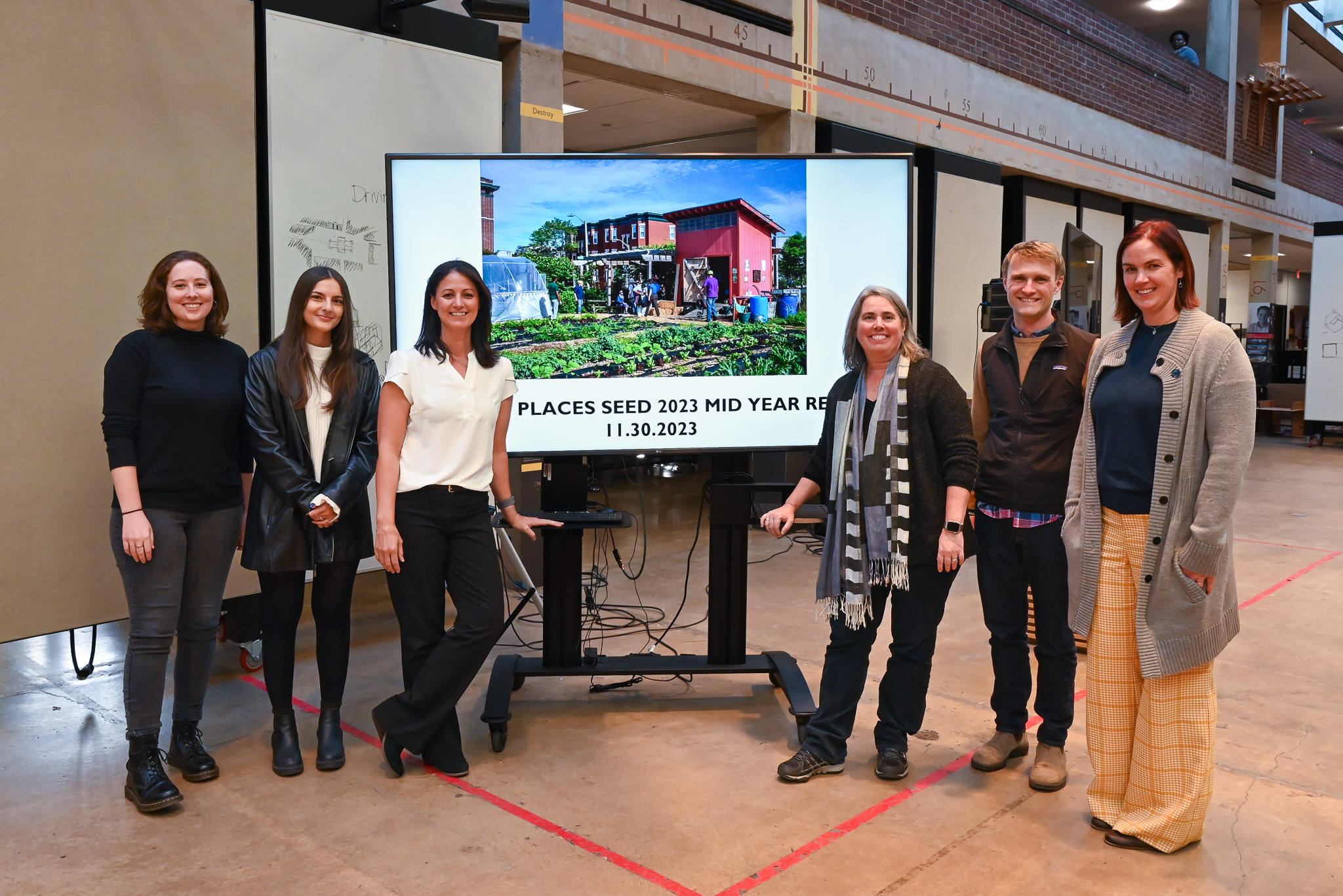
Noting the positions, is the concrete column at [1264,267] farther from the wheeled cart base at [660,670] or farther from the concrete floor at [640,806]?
the wheeled cart base at [660,670]

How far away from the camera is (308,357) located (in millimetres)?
3059

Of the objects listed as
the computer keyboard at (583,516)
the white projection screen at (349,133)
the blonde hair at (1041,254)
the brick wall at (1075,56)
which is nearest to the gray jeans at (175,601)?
the computer keyboard at (583,516)

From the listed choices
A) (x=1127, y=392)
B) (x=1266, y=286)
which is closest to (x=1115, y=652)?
(x=1127, y=392)

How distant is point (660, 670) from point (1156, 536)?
1.83m

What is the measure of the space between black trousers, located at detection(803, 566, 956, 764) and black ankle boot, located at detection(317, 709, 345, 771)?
1.48 meters

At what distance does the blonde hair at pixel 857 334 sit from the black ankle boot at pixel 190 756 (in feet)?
7.61

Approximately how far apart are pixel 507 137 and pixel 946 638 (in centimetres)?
352

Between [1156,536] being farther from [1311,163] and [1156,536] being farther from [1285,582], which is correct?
[1311,163]

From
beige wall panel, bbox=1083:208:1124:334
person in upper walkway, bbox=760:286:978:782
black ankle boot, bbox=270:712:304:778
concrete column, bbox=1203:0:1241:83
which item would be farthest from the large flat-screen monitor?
concrete column, bbox=1203:0:1241:83

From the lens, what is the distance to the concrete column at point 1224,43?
13367 mm

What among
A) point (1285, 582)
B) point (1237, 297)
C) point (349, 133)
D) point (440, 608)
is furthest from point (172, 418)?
point (1237, 297)

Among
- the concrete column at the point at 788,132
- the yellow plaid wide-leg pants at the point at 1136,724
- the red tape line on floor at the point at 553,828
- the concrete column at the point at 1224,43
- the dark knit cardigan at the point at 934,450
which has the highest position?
the concrete column at the point at 1224,43

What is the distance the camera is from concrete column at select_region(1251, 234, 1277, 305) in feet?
49.6

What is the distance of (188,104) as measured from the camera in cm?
393
